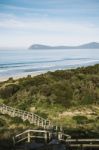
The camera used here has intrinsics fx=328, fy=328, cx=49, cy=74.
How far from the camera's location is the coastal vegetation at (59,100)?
34.2 metres

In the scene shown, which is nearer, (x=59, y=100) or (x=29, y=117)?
(x=29, y=117)

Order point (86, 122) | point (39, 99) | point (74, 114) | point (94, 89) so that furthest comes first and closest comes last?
1. point (94, 89)
2. point (39, 99)
3. point (74, 114)
4. point (86, 122)

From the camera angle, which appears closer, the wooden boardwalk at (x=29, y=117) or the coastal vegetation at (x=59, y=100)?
the wooden boardwalk at (x=29, y=117)

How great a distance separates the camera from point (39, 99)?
4353cm

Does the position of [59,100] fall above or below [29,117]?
above

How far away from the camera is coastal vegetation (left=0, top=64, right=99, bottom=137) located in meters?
34.2

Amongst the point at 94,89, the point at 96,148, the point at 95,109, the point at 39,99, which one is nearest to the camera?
the point at 96,148

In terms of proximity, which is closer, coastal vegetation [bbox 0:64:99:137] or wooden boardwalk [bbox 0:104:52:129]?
wooden boardwalk [bbox 0:104:52:129]

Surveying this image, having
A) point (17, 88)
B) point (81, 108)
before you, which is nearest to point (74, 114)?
point (81, 108)

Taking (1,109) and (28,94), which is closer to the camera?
(1,109)

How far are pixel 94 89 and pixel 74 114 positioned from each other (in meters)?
10.9

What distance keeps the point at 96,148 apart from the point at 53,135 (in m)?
2.66

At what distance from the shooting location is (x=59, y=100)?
42375mm

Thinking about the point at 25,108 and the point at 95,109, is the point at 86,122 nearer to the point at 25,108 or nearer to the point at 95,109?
the point at 95,109
